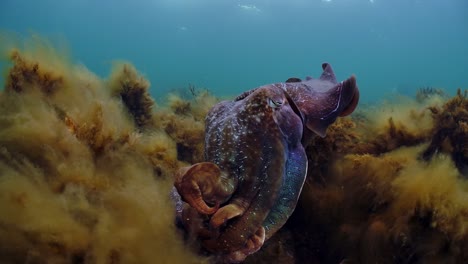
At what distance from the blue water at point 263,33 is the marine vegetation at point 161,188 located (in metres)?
61.8

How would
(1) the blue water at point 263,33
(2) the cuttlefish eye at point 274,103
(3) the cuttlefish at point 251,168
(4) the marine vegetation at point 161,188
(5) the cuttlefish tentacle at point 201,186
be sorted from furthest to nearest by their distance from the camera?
(1) the blue water at point 263,33, (2) the cuttlefish eye at point 274,103, (4) the marine vegetation at point 161,188, (3) the cuttlefish at point 251,168, (5) the cuttlefish tentacle at point 201,186

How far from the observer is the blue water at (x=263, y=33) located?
82831 mm

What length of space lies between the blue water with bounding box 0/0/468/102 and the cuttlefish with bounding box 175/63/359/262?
2477 inches

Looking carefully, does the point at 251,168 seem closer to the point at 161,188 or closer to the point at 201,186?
the point at 201,186

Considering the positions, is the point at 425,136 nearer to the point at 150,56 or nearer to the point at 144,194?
the point at 144,194

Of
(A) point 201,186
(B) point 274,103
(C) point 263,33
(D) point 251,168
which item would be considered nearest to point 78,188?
(A) point 201,186

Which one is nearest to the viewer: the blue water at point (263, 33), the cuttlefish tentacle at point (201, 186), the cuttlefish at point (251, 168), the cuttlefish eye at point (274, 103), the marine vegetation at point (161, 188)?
the cuttlefish tentacle at point (201, 186)

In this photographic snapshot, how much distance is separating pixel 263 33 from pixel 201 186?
11826 centimetres

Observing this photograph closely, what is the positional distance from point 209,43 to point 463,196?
130351mm

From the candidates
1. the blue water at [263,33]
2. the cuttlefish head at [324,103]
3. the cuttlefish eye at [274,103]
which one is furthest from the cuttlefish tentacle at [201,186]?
the blue water at [263,33]

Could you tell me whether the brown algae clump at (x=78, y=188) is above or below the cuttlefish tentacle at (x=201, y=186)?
below

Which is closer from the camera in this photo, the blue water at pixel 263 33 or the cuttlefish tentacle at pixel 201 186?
the cuttlefish tentacle at pixel 201 186

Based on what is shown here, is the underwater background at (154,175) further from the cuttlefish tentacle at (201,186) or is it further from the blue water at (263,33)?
the blue water at (263,33)

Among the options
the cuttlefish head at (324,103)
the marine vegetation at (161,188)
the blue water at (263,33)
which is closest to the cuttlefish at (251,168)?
the cuttlefish head at (324,103)
